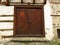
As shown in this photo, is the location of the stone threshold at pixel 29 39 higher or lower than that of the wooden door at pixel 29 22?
lower

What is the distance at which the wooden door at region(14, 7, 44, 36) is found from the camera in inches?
183

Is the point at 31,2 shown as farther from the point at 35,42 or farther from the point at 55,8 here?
the point at 35,42

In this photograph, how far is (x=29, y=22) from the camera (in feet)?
15.5

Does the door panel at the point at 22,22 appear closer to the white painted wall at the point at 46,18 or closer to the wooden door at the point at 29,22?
the wooden door at the point at 29,22

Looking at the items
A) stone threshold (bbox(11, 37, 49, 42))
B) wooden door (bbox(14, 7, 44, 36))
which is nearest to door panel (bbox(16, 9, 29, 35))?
wooden door (bbox(14, 7, 44, 36))

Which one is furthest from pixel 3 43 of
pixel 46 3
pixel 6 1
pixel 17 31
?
pixel 46 3

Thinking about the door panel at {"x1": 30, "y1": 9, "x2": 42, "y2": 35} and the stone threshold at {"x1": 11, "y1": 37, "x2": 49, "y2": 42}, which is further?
the door panel at {"x1": 30, "y1": 9, "x2": 42, "y2": 35}

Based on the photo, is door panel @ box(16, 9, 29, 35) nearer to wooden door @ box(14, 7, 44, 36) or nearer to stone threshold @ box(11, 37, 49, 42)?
wooden door @ box(14, 7, 44, 36)

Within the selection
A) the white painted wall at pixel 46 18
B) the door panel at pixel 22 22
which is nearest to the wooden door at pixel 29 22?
the door panel at pixel 22 22

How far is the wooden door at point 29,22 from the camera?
4652 millimetres

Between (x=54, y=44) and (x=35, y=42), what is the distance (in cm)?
47

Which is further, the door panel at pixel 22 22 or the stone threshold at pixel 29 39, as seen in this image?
the door panel at pixel 22 22

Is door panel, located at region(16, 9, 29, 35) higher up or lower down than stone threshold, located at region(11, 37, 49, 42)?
higher up

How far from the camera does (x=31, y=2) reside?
187 inches
